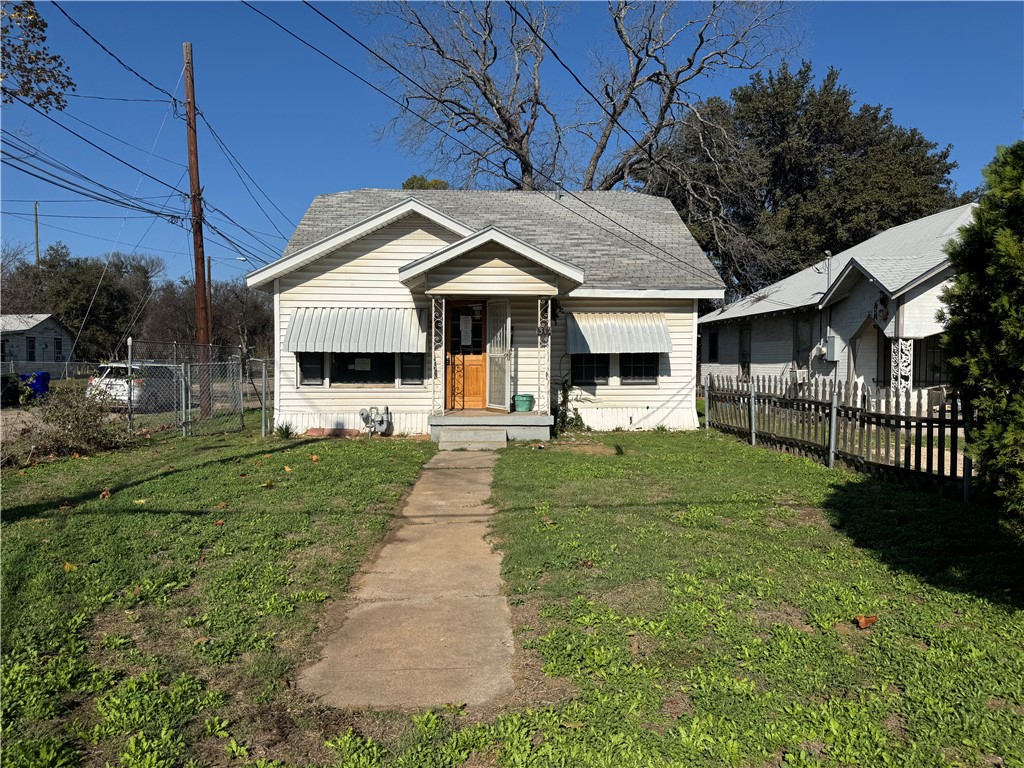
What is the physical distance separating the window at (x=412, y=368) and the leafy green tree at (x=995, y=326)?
1134 cm

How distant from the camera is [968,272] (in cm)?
456

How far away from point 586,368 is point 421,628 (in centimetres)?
1172

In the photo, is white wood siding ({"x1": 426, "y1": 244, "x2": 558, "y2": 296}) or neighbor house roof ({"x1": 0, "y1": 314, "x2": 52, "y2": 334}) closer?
white wood siding ({"x1": 426, "y1": 244, "x2": 558, "y2": 296})

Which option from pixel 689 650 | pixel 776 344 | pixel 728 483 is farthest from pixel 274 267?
pixel 776 344

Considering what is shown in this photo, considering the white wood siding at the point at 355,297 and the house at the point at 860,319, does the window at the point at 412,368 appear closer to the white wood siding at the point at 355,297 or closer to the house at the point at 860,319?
the white wood siding at the point at 355,297

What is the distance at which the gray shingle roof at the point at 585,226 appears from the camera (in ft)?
52.9

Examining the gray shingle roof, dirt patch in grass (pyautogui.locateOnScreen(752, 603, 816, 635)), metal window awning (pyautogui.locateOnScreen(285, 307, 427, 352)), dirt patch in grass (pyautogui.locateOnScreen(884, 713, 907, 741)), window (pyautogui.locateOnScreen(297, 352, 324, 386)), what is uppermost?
the gray shingle roof

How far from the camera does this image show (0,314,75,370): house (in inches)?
1486

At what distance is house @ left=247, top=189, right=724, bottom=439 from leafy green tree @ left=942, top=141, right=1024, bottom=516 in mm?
8711

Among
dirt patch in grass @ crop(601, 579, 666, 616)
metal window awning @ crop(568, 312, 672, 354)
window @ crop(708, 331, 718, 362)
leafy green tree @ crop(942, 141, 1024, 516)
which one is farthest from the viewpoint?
window @ crop(708, 331, 718, 362)

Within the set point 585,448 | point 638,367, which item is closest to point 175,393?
point 585,448

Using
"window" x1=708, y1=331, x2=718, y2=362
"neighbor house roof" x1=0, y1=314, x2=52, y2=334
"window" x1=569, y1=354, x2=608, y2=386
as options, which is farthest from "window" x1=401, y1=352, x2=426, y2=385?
Result: "neighbor house roof" x1=0, y1=314, x2=52, y2=334

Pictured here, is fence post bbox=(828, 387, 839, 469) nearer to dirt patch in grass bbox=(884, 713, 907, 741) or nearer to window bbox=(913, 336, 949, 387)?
dirt patch in grass bbox=(884, 713, 907, 741)

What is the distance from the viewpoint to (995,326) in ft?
14.2
